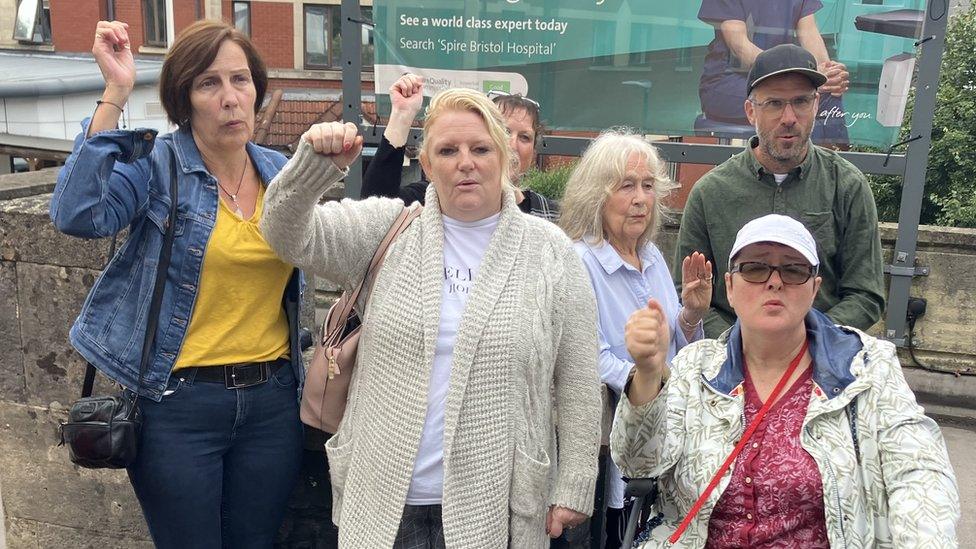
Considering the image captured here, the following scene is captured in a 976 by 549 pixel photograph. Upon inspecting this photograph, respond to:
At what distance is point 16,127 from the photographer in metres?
14.6

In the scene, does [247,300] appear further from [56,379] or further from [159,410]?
[56,379]

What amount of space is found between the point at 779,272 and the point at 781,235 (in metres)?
0.10

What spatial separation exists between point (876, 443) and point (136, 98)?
1295 centimetres

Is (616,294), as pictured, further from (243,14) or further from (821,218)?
(243,14)

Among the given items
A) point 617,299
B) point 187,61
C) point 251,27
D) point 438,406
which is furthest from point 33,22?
point 438,406

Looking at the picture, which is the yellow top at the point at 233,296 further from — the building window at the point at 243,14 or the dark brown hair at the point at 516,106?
the building window at the point at 243,14

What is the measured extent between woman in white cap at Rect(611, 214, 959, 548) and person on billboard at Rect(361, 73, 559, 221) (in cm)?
76

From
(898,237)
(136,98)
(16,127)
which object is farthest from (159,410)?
(16,127)

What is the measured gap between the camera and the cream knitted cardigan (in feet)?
7.29

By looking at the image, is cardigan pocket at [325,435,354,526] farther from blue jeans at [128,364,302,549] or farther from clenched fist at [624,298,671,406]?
clenched fist at [624,298,671,406]

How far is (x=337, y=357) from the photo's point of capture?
239 centimetres

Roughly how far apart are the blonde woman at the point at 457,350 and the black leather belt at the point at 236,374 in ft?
0.98

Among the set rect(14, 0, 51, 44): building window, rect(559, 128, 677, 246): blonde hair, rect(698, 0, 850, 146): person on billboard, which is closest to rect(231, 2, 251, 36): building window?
rect(14, 0, 51, 44): building window

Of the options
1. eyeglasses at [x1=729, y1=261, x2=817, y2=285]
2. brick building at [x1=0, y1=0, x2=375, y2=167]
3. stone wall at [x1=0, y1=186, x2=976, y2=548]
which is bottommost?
stone wall at [x1=0, y1=186, x2=976, y2=548]
